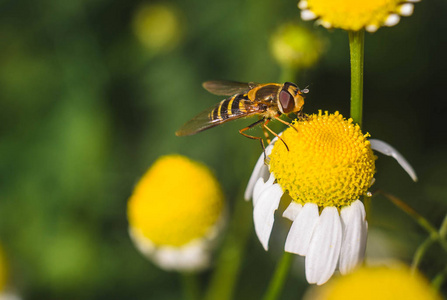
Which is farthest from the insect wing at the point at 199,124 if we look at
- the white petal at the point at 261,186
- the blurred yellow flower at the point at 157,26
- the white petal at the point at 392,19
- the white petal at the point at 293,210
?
the blurred yellow flower at the point at 157,26

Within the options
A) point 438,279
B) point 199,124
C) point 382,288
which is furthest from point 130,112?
point 382,288

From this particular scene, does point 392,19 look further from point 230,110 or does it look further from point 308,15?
point 230,110

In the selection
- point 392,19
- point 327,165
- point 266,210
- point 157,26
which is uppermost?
point 157,26

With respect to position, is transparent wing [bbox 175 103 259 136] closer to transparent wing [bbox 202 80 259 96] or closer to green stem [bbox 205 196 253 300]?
transparent wing [bbox 202 80 259 96]

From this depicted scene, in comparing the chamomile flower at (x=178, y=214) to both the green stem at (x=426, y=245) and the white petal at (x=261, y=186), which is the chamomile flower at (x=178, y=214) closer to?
the white petal at (x=261, y=186)

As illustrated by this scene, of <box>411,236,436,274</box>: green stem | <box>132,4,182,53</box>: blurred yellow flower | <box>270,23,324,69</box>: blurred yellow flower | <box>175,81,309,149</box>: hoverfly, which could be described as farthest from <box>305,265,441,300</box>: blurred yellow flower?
<box>132,4,182,53</box>: blurred yellow flower
